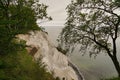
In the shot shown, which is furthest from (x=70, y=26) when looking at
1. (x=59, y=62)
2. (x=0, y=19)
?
(x=0, y=19)

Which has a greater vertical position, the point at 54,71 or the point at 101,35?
the point at 101,35

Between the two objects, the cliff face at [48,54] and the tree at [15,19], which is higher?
the tree at [15,19]

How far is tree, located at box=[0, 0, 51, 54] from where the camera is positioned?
11.7 meters

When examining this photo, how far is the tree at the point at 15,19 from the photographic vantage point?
11.7 m

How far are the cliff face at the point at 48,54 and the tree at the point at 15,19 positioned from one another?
1648 mm

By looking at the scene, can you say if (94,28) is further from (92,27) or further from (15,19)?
(15,19)

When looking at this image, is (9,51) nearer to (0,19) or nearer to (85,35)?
(0,19)

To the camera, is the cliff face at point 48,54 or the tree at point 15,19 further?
the cliff face at point 48,54

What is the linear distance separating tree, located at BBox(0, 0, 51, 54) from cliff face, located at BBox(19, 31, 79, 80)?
1.65 m

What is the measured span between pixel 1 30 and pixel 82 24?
2046 cm

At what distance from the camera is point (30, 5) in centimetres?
3136

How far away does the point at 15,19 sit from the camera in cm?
1923

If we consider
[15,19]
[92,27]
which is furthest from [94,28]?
[15,19]

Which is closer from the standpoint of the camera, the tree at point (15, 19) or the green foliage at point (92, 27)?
the tree at point (15, 19)
